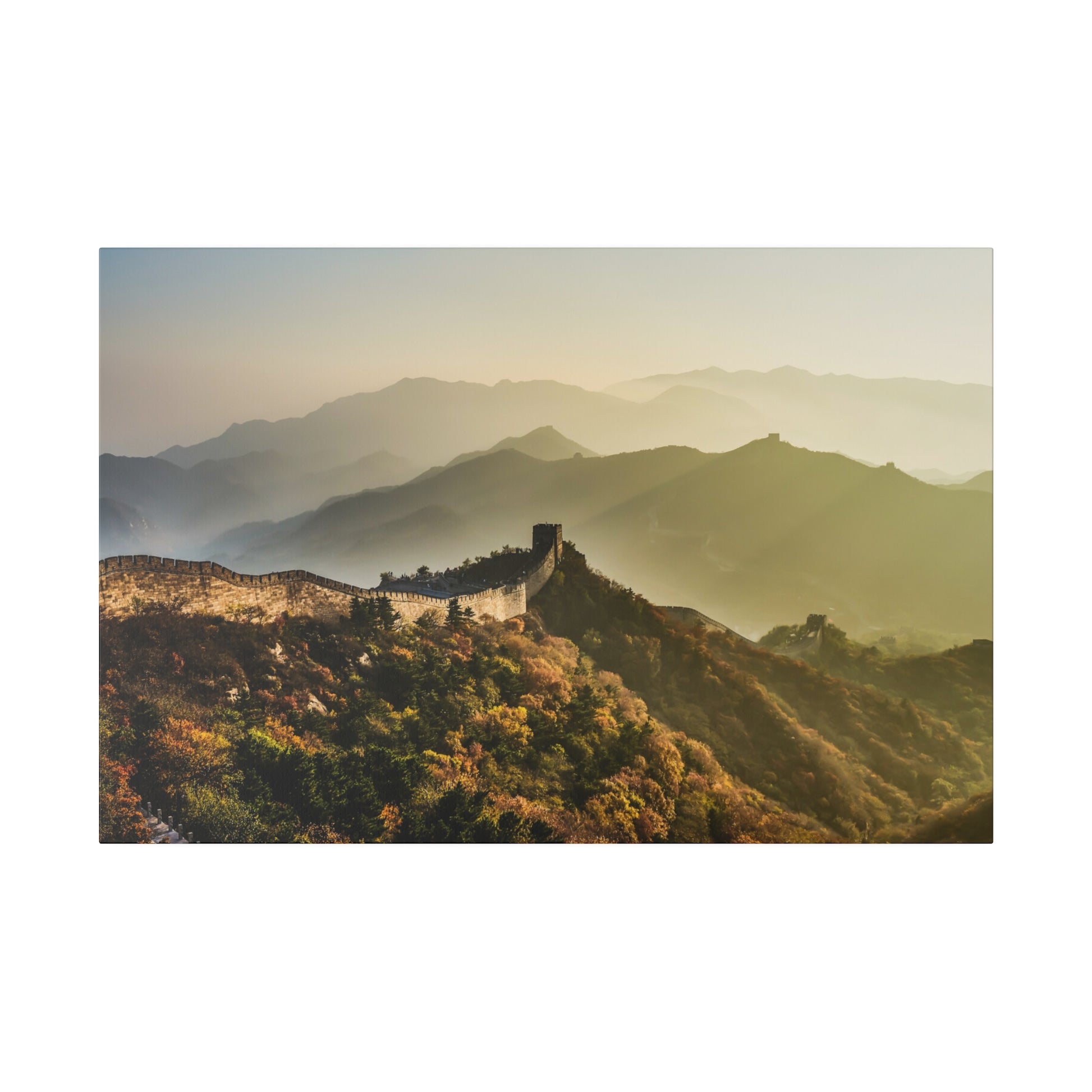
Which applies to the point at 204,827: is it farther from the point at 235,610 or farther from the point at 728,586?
the point at 728,586

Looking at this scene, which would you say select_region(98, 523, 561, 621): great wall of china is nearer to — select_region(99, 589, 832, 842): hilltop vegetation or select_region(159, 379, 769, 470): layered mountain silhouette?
select_region(99, 589, 832, 842): hilltop vegetation

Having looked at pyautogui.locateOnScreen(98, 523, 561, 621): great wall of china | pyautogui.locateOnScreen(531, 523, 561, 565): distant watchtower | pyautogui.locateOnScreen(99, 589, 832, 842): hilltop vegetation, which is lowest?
pyautogui.locateOnScreen(99, 589, 832, 842): hilltop vegetation

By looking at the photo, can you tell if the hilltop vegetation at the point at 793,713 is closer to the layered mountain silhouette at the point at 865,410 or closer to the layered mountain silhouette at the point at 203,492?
the layered mountain silhouette at the point at 865,410

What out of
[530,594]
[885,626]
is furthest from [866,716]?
Result: [530,594]

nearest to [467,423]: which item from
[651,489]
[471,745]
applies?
[651,489]

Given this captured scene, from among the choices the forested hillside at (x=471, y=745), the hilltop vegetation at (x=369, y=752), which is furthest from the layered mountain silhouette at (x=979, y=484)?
the hilltop vegetation at (x=369, y=752)

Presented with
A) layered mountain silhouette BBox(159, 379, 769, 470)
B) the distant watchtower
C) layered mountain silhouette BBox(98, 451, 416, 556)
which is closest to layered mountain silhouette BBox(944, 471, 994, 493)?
layered mountain silhouette BBox(159, 379, 769, 470)
